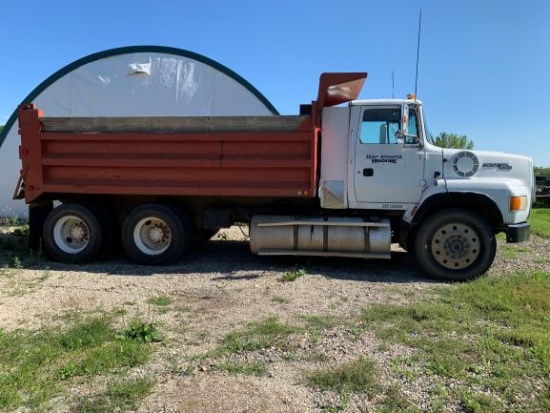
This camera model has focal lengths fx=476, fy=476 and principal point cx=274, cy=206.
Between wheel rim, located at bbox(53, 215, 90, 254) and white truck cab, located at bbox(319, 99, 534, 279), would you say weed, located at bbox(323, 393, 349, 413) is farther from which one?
wheel rim, located at bbox(53, 215, 90, 254)

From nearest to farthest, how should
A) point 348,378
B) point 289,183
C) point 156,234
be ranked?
point 348,378, point 289,183, point 156,234

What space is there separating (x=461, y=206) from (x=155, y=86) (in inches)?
390

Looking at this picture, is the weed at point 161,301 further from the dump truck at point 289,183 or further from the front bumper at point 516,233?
the front bumper at point 516,233

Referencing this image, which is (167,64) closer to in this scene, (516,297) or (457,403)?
(516,297)

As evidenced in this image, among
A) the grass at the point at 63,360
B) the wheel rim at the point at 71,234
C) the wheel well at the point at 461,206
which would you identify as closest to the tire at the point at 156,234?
the wheel rim at the point at 71,234

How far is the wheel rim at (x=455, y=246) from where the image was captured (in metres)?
7.21

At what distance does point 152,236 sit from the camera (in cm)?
831

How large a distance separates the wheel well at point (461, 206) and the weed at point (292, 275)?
1751 millimetres

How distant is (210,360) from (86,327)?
1.52 metres

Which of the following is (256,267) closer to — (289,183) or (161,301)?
(289,183)

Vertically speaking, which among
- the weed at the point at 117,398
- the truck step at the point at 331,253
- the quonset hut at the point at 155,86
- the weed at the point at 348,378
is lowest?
the weed at the point at 117,398

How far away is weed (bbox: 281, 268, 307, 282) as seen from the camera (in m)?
7.06

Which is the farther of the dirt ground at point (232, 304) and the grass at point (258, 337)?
the grass at point (258, 337)

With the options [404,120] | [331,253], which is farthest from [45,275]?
[404,120]
